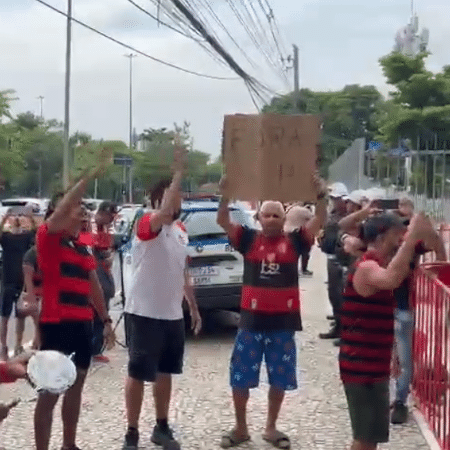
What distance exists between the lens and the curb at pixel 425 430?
20.5ft

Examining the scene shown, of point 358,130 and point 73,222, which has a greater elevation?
point 358,130

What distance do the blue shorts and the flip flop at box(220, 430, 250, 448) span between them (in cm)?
32

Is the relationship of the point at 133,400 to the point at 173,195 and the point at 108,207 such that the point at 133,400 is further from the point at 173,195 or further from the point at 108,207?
Answer: the point at 108,207

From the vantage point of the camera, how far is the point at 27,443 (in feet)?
20.9

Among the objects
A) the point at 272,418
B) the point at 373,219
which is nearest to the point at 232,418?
the point at 272,418

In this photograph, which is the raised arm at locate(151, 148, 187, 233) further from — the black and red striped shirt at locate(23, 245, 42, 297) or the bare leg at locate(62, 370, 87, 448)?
the black and red striped shirt at locate(23, 245, 42, 297)

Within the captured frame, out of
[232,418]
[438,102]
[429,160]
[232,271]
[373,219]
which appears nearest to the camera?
[373,219]

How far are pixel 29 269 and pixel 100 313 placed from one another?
1.21 metres

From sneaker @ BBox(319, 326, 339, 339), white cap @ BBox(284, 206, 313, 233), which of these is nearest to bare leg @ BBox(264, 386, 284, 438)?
white cap @ BBox(284, 206, 313, 233)

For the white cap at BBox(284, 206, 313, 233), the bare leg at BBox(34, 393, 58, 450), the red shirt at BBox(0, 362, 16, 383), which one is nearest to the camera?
the red shirt at BBox(0, 362, 16, 383)

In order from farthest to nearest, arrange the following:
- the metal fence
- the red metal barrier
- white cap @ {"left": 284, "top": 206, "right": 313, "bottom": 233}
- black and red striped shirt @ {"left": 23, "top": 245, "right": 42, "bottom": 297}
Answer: the metal fence, white cap @ {"left": 284, "top": 206, "right": 313, "bottom": 233}, black and red striped shirt @ {"left": 23, "top": 245, "right": 42, "bottom": 297}, the red metal barrier

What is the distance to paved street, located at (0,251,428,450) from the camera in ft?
21.2

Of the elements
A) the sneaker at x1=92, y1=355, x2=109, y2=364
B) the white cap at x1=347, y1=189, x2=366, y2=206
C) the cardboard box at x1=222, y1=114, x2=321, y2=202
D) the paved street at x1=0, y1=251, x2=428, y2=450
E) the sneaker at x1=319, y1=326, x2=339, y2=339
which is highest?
the cardboard box at x1=222, y1=114, x2=321, y2=202

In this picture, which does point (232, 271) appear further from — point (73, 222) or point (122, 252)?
point (73, 222)
